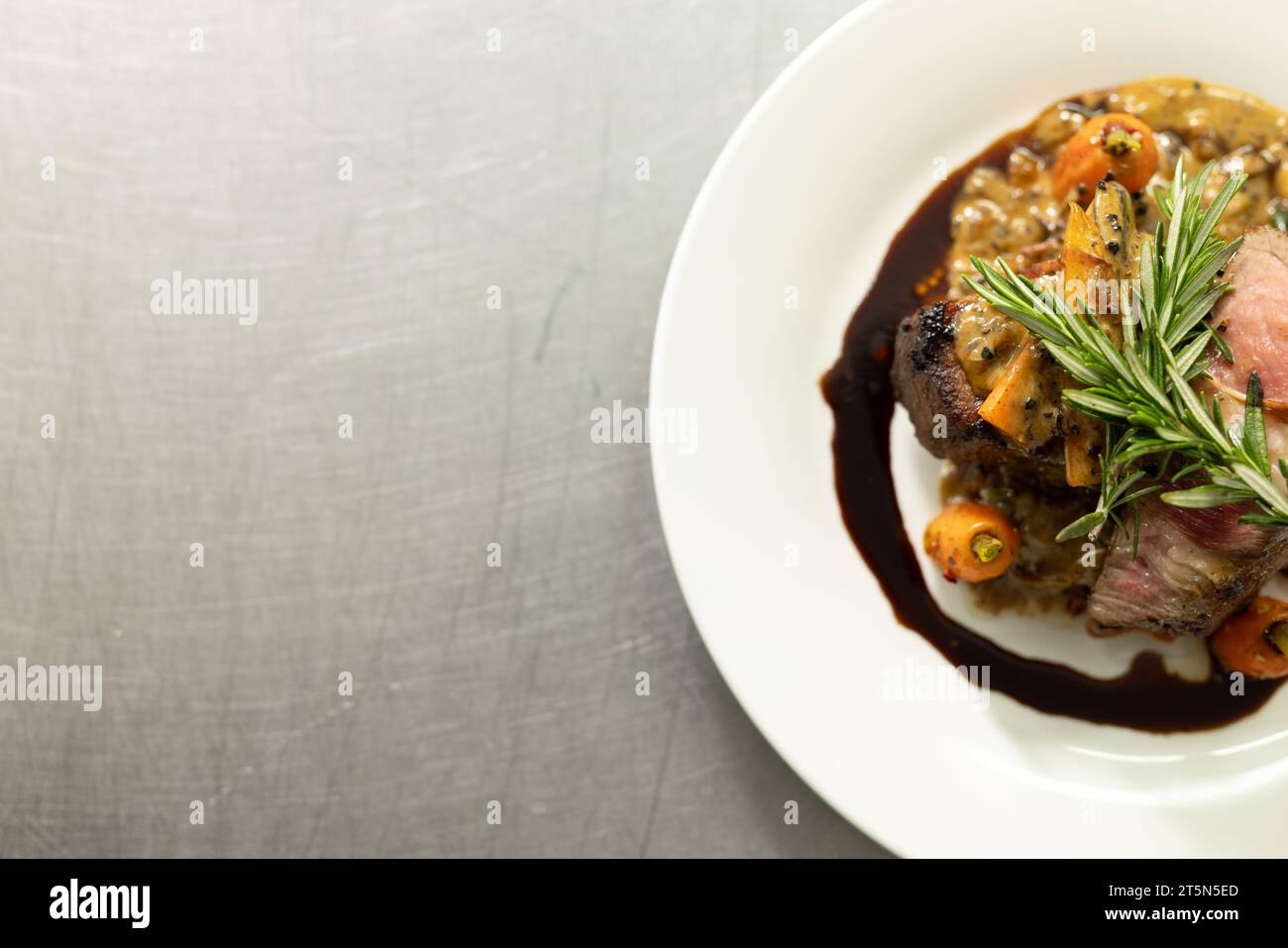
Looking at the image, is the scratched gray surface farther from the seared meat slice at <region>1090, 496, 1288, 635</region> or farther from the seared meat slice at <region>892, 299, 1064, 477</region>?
the seared meat slice at <region>1090, 496, 1288, 635</region>

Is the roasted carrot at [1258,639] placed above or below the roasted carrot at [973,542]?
below

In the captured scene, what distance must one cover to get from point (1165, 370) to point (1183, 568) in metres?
0.41

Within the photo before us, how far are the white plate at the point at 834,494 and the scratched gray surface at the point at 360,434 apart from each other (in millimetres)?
267

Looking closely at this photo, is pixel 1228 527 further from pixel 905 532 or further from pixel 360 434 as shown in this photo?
pixel 360 434

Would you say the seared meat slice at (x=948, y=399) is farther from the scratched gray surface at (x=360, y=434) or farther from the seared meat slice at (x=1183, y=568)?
the scratched gray surface at (x=360, y=434)

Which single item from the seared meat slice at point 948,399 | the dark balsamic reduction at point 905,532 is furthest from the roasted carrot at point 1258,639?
the seared meat slice at point 948,399

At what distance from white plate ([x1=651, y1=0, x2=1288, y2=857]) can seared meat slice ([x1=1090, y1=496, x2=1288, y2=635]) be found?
27 cm

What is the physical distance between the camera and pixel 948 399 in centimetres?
197

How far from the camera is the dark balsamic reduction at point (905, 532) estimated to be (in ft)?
7.30

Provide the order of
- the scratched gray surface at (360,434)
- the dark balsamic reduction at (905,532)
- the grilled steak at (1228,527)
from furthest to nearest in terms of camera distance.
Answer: the scratched gray surface at (360,434) → the dark balsamic reduction at (905,532) → the grilled steak at (1228,527)

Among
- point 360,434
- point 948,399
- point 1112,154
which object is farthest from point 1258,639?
point 360,434

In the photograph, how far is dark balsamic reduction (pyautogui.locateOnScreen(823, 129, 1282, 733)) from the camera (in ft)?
7.30

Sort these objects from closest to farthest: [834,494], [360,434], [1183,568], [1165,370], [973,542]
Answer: [1165,370] < [1183,568] < [973,542] < [834,494] < [360,434]

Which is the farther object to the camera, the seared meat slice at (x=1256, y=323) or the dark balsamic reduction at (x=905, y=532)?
the dark balsamic reduction at (x=905, y=532)
